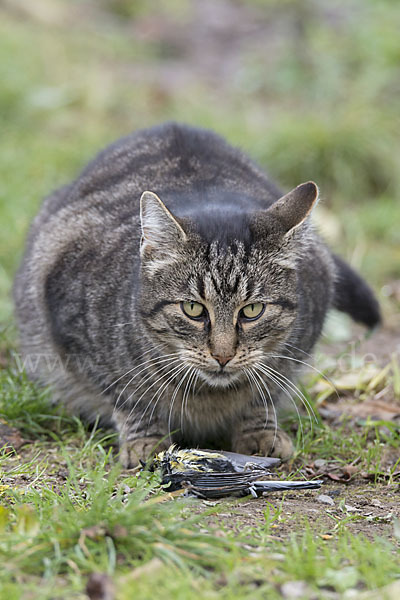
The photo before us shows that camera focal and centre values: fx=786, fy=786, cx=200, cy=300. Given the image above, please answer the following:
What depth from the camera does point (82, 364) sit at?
364 centimetres

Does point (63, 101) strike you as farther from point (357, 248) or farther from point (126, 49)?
point (357, 248)

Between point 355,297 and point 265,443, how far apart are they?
1280mm

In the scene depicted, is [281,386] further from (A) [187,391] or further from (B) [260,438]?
(A) [187,391]

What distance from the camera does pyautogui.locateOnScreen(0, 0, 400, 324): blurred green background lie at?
21.0ft

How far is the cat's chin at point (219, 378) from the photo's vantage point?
3029 mm

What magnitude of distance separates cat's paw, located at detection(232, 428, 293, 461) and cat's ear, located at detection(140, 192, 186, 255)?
3.10 feet

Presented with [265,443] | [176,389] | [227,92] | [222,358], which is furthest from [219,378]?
[227,92]

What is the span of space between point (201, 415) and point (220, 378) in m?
0.41

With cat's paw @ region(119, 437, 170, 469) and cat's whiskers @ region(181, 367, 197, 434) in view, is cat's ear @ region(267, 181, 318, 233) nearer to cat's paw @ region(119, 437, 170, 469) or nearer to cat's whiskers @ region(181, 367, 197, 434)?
cat's whiskers @ region(181, 367, 197, 434)

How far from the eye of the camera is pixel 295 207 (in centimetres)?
302

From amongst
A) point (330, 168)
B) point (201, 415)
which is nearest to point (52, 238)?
point (201, 415)

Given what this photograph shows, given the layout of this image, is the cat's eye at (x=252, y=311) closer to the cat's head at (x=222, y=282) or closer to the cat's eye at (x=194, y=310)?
the cat's head at (x=222, y=282)

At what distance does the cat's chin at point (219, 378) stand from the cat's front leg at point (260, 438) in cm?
43

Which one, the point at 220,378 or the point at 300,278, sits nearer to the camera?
the point at 220,378
